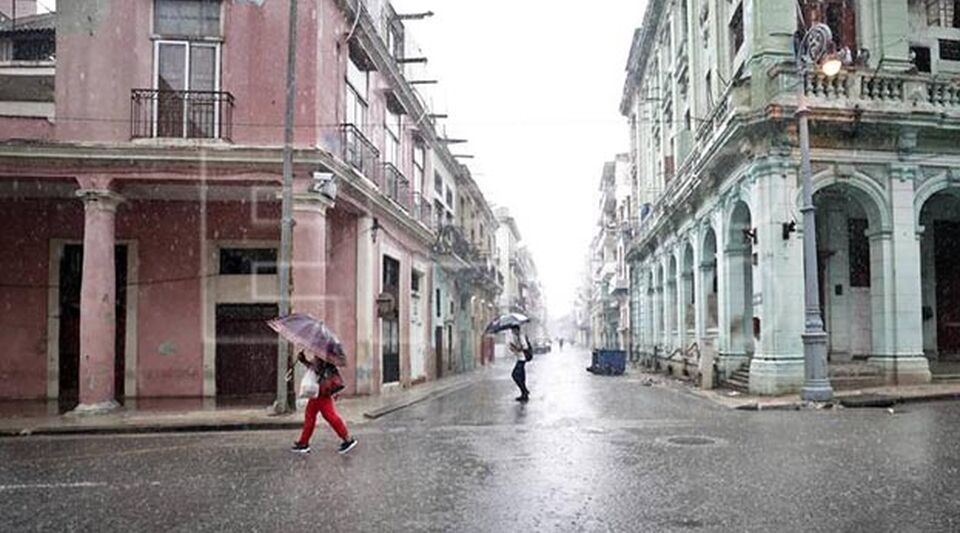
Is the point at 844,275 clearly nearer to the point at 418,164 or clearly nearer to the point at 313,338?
the point at 418,164

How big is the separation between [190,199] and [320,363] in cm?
959

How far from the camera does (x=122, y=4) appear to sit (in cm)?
1520

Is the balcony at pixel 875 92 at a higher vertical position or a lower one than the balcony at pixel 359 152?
higher

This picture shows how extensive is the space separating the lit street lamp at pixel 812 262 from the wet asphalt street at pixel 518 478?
Answer: 71.6 inches

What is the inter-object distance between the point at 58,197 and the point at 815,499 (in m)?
17.1

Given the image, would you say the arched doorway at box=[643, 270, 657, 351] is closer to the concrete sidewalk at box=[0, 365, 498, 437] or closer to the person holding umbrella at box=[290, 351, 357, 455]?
the concrete sidewalk at box=[0, 365, 498, 437]

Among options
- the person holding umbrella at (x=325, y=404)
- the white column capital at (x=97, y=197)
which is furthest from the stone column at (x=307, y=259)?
the person holding umbrella at (x=325, y=404)

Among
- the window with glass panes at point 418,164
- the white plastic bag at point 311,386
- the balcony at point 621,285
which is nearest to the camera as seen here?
the white plastic bag at point 311,386

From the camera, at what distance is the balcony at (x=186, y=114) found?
49.8 feet

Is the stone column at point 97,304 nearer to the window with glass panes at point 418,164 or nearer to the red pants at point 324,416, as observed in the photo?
the red pants at point 324,416

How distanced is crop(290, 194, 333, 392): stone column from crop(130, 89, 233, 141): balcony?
218cm

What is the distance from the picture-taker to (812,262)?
14969 mm

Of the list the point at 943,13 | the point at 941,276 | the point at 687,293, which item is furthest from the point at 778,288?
the point at 687,293

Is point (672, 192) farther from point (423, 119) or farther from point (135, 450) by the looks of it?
point (135, 450)
